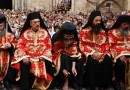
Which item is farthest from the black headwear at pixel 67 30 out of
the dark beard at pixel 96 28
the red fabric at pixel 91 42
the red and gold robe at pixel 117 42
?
A: the red and gold robe at pixel 117 42

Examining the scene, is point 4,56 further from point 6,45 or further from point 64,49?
point 64,49

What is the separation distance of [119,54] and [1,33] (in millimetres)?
2404

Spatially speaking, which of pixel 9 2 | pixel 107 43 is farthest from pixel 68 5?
pixel 107 43

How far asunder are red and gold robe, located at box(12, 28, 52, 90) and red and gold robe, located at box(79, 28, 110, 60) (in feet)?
2.51

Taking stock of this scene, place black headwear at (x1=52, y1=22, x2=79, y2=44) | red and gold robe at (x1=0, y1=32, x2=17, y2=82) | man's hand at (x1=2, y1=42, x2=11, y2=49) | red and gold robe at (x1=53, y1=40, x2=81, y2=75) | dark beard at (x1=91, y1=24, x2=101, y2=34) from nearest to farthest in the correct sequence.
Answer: man's hand at (x1=2, y1=42, x2=11, y2=49)
red and gold robe at (x1=0, y1=32, x2=17, y2=82)
black headwear at (x1=52, y1=22, x2=79, y2=44)
red and gold robe at (x1=53, y1=40, x2=81, y2=75)
dark beard at (x1=91, y1=24, x2=101, y2=34)

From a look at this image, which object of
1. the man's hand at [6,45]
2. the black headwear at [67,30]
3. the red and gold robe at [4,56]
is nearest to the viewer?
the man's hand at [6,45]

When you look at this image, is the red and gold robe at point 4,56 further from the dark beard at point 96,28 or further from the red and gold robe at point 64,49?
the dark beard at point 96,28

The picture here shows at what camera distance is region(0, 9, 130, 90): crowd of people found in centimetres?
921

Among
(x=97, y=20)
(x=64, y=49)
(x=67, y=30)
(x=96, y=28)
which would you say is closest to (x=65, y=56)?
(x=64, y=49)

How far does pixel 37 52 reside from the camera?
9305 mm

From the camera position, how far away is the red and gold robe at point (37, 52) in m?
9.16

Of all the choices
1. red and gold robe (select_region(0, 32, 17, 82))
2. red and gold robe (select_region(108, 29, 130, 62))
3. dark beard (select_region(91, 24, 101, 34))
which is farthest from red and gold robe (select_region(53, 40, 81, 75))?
red and gold robe (select_region(0, 32, 17, 82))

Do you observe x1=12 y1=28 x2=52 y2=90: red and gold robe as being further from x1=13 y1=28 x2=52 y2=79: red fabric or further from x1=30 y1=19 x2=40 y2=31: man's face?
x1=30 y1=19 x2=40 y2=31: man's face

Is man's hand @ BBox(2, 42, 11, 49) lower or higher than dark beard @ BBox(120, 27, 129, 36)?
lower
